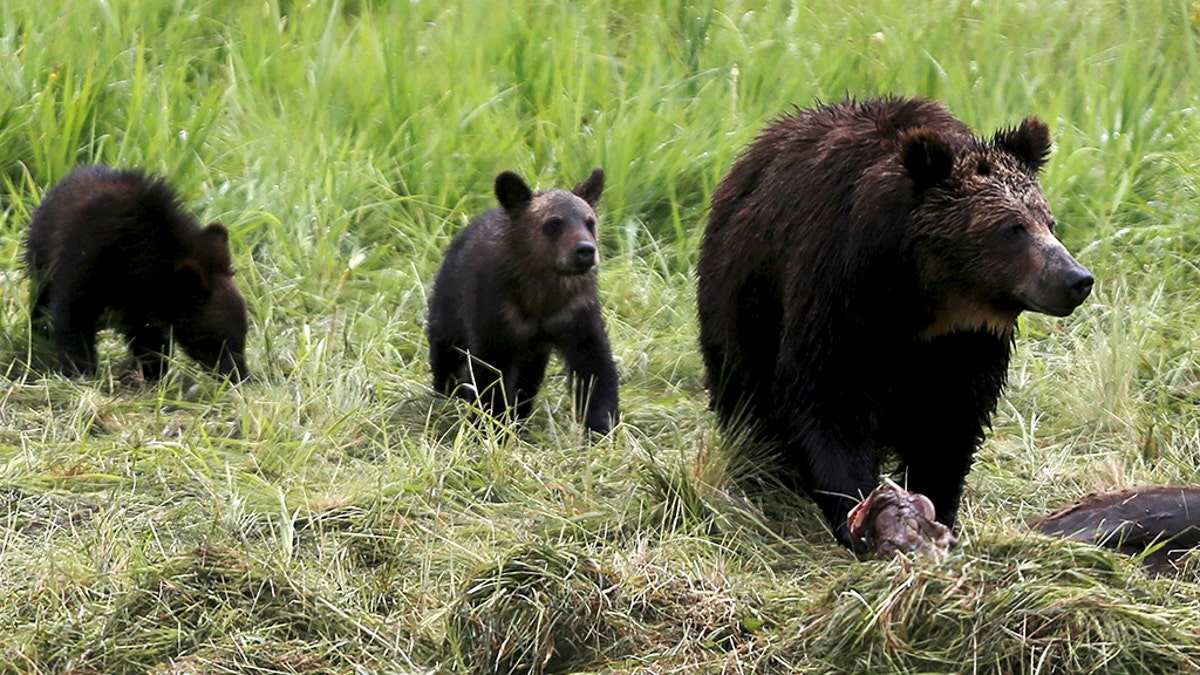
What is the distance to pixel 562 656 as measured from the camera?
4328 millimetres

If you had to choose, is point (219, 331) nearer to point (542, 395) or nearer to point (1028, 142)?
point (542, 395)

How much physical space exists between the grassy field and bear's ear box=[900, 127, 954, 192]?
95 centimetres

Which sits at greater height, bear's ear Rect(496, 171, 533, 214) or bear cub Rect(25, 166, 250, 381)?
bear's ear Rect(496, 171, 533, 214)

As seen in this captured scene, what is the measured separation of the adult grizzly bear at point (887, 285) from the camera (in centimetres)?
474

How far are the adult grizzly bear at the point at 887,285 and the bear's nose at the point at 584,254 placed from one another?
128cm

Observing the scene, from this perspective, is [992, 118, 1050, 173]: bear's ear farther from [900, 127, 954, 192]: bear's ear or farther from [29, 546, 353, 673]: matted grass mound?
[29, 546, 353, 673]: matted grass mound

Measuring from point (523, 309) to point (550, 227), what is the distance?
0.33 meters

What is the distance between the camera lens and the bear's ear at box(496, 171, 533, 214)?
22.3 feet

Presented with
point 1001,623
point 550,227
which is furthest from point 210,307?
point 1001,623

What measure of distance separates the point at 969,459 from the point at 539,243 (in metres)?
2.18

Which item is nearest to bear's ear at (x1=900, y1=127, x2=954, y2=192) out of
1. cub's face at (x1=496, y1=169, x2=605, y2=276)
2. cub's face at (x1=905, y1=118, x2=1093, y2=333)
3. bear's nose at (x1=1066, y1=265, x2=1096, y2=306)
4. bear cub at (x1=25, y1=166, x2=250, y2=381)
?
cub's face at (x1=905, y1=118, x2=1093, y2=333)

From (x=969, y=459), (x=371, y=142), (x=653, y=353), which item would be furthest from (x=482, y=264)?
(x=969, y=459)

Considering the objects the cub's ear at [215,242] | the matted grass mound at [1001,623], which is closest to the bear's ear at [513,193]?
the cub's ear at [215,242]

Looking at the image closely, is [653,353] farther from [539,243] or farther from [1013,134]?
[1013,134]
